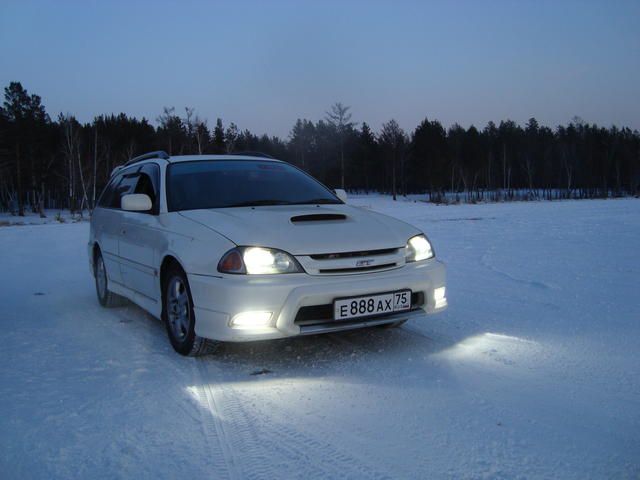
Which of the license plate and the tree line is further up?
the tree line

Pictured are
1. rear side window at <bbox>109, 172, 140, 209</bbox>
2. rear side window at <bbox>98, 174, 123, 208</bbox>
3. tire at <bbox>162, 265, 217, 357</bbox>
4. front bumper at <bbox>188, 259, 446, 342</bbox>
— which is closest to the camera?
front bumper at <bbox>188, 259, 446, 342</bbox>

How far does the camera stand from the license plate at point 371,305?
345 centimetres

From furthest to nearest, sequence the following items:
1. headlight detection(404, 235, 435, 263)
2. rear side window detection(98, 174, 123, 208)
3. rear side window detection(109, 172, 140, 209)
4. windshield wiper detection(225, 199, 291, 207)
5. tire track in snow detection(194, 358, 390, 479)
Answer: rear side window detection(98, 174, 123, 208) → rear side window detection(109, 172, 140, 209) → windshield wiper detection(225, 199, 291, 207) → headlight detection(404, 235, 435, 263) → tire track in snow detection(194, 358, 390, 479)

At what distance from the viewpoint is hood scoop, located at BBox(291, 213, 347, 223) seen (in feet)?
12.8

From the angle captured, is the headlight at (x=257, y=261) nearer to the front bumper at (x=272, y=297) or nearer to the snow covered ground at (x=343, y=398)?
the front bumper at (x=272, y=297)

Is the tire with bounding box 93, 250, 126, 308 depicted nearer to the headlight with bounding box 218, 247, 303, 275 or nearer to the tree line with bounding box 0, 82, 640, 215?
the headlight with bounding box 218, 247, 303, 275

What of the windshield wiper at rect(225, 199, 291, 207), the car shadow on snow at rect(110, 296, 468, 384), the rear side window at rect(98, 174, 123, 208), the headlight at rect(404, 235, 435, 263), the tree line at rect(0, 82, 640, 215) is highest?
the tree line at rect(0, 82, 640, 215)

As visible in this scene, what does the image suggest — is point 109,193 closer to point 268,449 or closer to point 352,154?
point 268,449

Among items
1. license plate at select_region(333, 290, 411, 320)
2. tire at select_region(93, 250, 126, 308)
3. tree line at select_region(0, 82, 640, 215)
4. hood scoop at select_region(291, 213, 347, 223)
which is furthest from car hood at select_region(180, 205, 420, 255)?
tree line at select_region(0, 82, 640, 215)

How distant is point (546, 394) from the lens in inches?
118

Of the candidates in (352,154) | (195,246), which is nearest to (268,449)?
(195,246)

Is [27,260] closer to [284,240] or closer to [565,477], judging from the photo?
[284,240]

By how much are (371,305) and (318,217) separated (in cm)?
85

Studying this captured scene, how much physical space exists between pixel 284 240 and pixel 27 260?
888 centimetres
